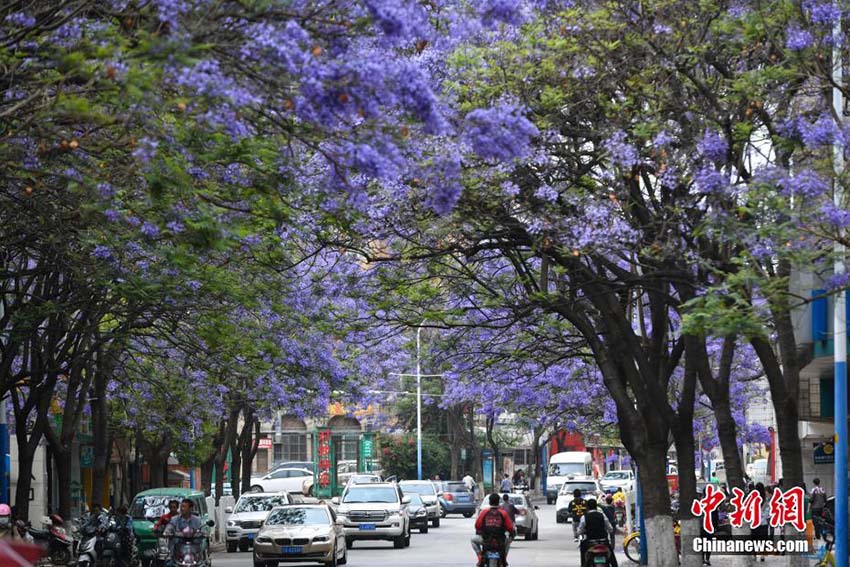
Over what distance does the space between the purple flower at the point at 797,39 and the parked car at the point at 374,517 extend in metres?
24.4

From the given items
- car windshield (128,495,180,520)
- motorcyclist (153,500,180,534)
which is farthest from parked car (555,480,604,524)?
motorcyclist (153,500,180,534)

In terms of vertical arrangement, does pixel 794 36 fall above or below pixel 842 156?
above

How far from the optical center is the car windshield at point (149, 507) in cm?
3189

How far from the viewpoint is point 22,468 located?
2884cm

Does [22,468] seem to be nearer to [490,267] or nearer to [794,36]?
[490,267]

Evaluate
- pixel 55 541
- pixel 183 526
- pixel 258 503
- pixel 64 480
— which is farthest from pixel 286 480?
pixel 183 526

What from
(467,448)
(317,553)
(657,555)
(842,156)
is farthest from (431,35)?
(467,448)

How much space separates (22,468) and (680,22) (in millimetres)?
16889

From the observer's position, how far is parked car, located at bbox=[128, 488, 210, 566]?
3116 cm

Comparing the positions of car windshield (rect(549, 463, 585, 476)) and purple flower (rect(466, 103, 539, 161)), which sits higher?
purple flower (rect(466, 103, 539, 161))

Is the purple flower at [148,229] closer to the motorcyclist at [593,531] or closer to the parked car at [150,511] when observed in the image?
the motorcyclist at [593,531]

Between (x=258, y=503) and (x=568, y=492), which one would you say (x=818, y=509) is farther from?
(x=568, y=492)

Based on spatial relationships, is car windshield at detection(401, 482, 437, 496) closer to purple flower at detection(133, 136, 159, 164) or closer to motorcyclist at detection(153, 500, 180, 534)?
motorcyclist at detection(153, 500, 180, 534)

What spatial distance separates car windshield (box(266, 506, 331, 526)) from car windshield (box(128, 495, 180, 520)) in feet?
9.24
